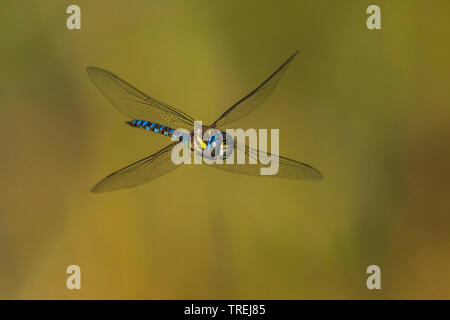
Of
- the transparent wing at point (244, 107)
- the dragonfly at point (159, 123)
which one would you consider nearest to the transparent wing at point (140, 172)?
the dragonfly at point (159, 123)

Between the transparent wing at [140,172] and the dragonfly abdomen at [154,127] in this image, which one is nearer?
the transparent wing at [140,172]

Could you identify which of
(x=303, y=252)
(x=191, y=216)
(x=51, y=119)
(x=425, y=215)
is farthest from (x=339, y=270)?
(x=51, y=119)

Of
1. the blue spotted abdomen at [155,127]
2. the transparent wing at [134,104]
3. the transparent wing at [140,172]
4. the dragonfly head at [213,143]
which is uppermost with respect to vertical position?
the transparent wing at [134,104]

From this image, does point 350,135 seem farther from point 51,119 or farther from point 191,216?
point 51,119

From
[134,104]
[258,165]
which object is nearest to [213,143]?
[258,165]

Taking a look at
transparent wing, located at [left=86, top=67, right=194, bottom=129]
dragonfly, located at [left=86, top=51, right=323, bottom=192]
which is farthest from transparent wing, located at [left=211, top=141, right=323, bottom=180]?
transparent wing, located at [left=86, top=67, right=194, bottom=129]

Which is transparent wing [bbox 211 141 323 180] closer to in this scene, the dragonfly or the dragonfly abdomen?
the dragonfly

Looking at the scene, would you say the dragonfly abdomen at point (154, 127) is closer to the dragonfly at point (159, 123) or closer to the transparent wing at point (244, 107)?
the dragonfly at point (159, 123)
